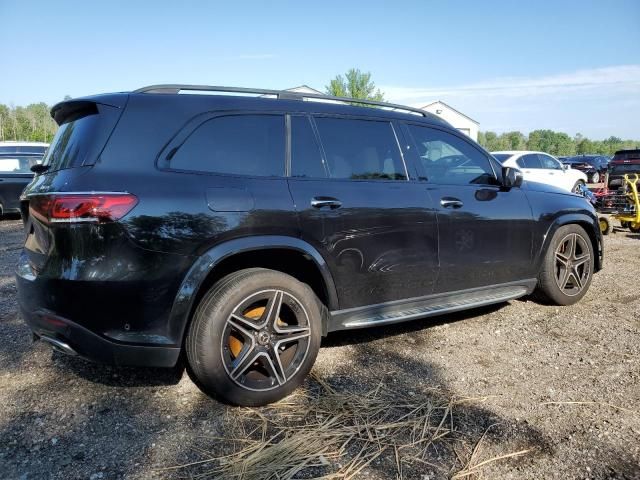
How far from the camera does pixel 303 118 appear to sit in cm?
330

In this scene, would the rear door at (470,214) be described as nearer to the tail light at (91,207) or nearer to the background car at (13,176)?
the tail light at (91,207)

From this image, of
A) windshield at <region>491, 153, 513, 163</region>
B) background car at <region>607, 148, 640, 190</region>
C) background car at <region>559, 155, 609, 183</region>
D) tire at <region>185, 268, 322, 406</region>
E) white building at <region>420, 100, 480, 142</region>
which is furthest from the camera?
white building at <region>420, 100, 480, 142</region>

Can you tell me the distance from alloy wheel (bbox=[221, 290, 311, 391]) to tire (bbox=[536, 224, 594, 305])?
2666 mm

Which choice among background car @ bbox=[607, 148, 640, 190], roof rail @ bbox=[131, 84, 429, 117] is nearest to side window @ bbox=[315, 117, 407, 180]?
roof rail @ bbox=[131, 84, 429, 117]

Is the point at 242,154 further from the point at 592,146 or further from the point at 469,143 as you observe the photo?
the point at 592,146

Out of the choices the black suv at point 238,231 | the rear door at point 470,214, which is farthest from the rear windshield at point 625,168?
the black suv at point 238,231

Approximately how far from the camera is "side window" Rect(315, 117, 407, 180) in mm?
3363

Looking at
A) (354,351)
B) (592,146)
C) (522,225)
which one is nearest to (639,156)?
(522,225)

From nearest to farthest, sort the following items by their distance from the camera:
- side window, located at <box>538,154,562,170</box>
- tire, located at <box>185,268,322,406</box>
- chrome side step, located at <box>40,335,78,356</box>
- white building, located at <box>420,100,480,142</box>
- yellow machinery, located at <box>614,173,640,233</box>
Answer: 1. chrome side step, located at <box>40,335,78,356</box>
2. tire, located at <box>185,268,322,406</box>
3. yellow machinery, located at <box>614,173,640,233</box>
4. side window, located at <box>538,154,562,170</box>
5. white building, located at <box>420,100,480,142</box>

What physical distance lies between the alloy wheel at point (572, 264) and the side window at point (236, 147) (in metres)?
2.96

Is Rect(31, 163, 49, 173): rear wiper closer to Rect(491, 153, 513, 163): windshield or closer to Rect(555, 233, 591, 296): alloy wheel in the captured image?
Rect(555, 233, 591, 296): alloy wheel

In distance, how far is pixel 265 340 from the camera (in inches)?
115

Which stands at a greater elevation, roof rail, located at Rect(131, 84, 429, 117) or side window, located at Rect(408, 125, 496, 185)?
roof rail, located at Rect(131, 84, 429, 117)

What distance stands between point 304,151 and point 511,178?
6.34 feet
